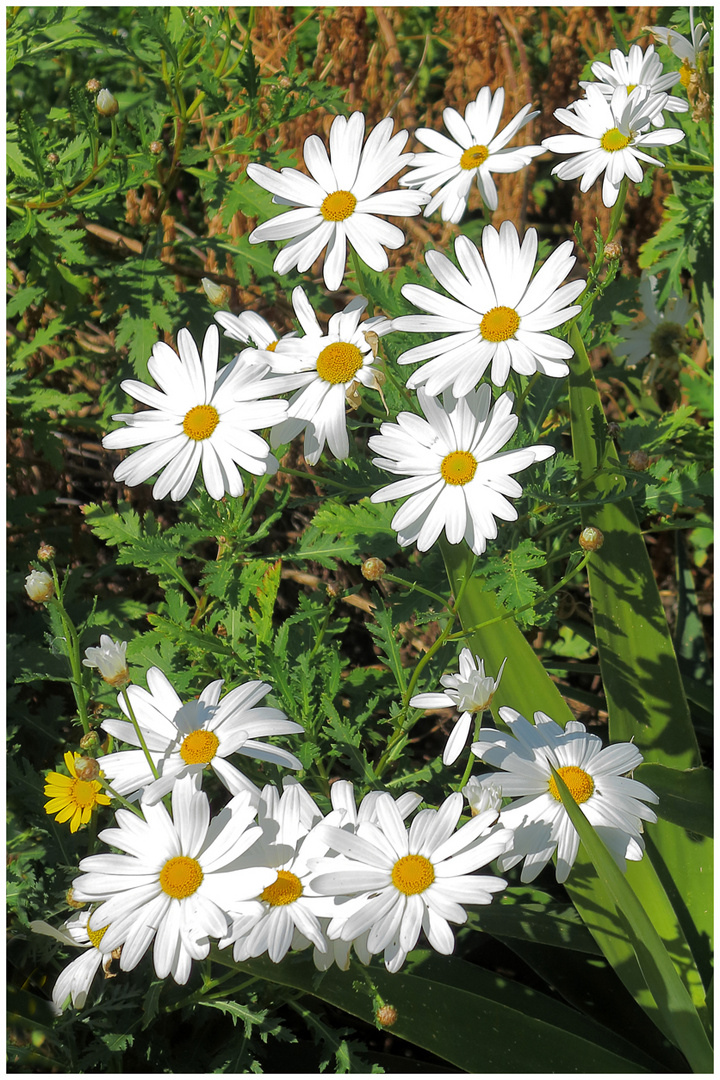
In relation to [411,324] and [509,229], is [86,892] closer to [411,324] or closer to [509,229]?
[411,324]

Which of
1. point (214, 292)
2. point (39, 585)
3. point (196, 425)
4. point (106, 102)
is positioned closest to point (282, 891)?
point (39, 585)

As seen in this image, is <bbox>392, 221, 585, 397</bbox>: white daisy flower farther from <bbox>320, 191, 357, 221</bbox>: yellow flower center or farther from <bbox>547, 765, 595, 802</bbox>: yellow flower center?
<bbox>547, 765, 595, 802</bbox>: yellow flower center

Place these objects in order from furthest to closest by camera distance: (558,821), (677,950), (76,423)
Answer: (76,423), (677,950), (558,821)

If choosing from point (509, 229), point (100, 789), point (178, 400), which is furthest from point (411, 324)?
point (100, 789)

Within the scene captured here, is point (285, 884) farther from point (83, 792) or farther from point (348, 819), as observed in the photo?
point (83, 792)

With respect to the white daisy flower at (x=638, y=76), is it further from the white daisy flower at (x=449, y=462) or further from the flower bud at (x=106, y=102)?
the flower bud at (x=106, y=102)

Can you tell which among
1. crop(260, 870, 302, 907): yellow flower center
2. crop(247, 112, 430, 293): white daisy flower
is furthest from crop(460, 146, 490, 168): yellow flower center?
crop(260, 870, 302, 907): yellow flower center
